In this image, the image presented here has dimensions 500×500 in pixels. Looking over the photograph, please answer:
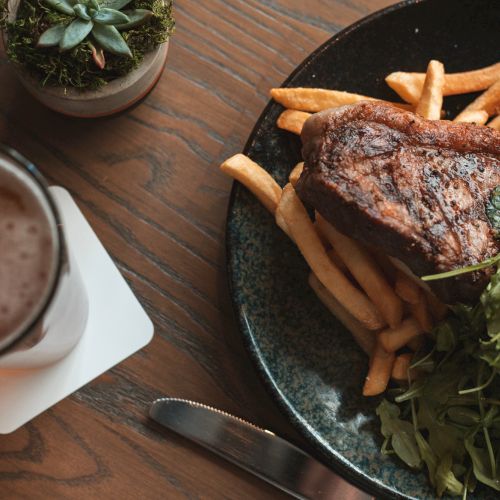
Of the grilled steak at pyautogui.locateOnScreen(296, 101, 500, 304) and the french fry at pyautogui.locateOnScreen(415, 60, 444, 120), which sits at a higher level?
the french fry at pyautogui.locateOnScreen(415, 60, 444, 120)

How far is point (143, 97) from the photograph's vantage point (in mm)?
2391

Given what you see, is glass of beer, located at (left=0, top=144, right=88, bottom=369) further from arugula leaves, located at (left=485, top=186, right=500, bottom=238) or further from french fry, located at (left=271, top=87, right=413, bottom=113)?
arugula leaves, located at (left=485, top=186, right=500, bottom=238)

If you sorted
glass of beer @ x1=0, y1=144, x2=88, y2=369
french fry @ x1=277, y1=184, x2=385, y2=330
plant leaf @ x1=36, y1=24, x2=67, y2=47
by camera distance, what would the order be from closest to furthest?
glass of beer @ x1=0, y1=144, x2=88, y2=369
plant leaf @ x1=36, y1=24, x2=67, y2=47
french fry @ x1=277, y1=184, x2=385, y2=330

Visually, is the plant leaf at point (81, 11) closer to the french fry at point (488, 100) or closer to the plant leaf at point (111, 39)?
the plant leaf at point (111, 39)

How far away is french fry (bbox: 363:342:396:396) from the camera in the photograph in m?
2.15

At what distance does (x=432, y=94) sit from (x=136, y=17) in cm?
87

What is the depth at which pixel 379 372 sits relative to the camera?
216 centimetres

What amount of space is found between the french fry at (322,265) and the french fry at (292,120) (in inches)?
8.0

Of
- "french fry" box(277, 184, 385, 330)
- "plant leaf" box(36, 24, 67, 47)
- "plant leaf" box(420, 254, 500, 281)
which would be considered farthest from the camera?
"french fry" box(277, 184, 385, 330)

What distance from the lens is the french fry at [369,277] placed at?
210 cm

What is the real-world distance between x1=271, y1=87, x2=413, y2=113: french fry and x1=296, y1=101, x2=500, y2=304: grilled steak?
0.18 meters

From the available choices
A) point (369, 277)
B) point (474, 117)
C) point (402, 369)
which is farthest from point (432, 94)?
point (402, 369)

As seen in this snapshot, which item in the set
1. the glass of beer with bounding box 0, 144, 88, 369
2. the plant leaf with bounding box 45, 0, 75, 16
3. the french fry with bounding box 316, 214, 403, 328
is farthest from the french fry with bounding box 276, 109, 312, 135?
the glass of beer with bounding box 0, 144, 88, 369

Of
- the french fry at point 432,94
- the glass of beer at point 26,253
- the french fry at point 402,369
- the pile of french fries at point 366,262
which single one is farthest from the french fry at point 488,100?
the glass of beer at point 26,253
